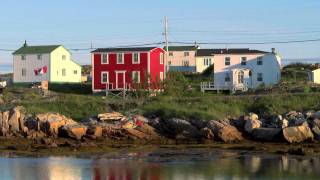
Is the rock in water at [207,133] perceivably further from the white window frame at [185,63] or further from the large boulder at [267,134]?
the white window frame at [185,63]

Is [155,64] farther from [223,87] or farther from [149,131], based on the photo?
[149,131]

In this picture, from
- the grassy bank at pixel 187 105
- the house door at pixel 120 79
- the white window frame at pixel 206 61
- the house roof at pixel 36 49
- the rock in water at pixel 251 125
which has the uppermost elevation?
the house roof at pixel 36 49

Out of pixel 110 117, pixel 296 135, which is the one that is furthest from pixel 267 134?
pixel 110 117

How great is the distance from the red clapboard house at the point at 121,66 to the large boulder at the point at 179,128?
22346mm

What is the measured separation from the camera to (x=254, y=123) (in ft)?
128

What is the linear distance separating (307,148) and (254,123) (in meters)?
5.35

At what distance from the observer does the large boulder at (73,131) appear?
3941cm

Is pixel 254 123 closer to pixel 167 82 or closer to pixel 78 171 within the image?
pixel 78 171

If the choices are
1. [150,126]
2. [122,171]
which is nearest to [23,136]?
[150,126]

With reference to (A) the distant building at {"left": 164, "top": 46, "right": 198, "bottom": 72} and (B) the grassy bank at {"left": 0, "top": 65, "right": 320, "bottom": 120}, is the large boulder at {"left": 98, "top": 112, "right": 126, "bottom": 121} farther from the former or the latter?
(A) the distant building at {"left": 164, "top": 46, "right": 198, "bottom": 72}

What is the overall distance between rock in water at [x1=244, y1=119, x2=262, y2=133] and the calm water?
5046 millimetres

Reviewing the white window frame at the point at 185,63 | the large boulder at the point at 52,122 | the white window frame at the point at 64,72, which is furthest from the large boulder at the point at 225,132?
the white window frame at the point at 185,63

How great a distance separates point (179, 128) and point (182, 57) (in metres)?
63.5

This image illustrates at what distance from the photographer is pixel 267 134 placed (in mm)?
37688
